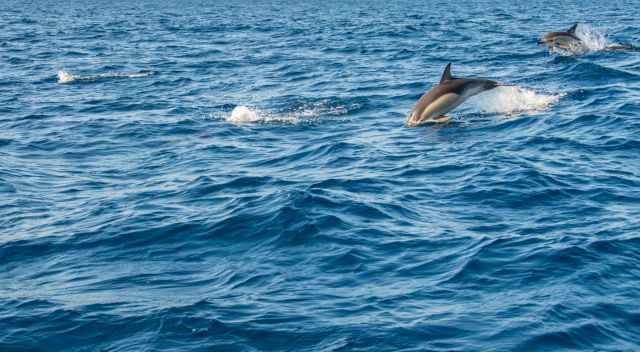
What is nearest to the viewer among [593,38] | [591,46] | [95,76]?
Answer: [95,76]

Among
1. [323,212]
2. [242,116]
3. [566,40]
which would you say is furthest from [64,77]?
[323,212]

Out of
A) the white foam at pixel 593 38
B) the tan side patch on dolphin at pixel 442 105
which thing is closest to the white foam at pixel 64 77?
the tan side patch on dolphin at pixel 442 105

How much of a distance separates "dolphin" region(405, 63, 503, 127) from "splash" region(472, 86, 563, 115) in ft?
3.26

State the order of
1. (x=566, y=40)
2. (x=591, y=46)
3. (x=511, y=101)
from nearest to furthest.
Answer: (x=511, y=101)
(x=566, y=40)
(x=591, y=46)

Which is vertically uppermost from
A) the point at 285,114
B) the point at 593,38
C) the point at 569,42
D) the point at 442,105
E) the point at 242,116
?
the point at 442,105

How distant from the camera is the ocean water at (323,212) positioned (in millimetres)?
10758

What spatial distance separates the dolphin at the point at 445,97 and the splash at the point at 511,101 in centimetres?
99

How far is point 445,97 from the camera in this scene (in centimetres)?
2155

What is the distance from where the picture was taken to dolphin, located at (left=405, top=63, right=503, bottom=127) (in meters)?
21.6

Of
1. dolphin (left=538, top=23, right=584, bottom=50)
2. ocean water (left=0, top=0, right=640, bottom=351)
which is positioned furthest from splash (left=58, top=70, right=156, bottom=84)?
dolphin (left=538, top=23, right=584, bottom=50)

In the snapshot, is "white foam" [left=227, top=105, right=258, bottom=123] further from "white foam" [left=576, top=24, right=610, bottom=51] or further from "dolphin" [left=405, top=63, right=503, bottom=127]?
Answer: "white foam" [left=576, top=24, right=610, bottom=51]

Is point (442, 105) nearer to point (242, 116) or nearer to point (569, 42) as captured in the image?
point (242, 116)

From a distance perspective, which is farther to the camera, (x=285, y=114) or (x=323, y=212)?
(x=285, y=114)

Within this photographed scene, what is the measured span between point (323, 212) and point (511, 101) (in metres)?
9.79
